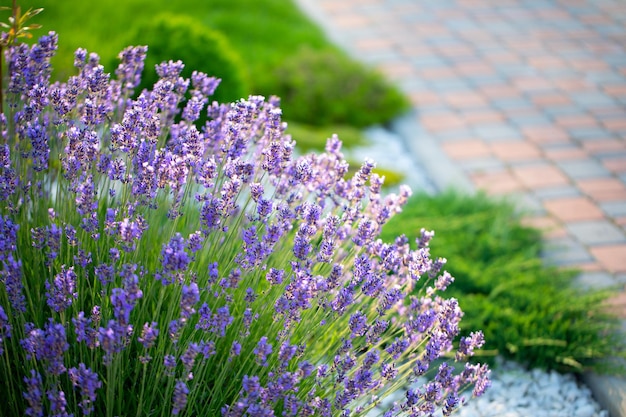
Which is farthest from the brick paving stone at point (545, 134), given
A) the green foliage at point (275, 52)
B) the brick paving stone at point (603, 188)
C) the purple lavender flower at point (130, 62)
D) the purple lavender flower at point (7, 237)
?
the purple lavender flower at point (7, 237)

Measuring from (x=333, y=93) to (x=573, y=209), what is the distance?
1930 millimetres

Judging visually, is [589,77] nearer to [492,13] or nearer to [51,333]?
[492,13]

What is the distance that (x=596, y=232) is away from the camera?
4.26 m

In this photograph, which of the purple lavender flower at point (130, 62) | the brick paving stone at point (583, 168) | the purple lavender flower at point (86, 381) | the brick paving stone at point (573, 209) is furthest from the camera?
the brick paving stone at point (583, 168)

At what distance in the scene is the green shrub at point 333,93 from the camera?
17.9 feet

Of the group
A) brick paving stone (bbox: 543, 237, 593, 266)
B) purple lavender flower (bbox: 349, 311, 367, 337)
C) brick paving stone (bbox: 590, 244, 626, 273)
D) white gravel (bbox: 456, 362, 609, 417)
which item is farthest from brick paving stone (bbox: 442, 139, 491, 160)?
purple lavender flower (bbox: 349, 311, 367, 337)

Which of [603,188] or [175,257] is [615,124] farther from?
[175,257]

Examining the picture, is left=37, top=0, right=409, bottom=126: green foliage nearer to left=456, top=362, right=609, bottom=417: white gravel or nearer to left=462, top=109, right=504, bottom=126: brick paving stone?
left=462, top=109, right=504, bottom=126: brick paving stone

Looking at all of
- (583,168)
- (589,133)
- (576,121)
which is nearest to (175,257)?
(583,168)

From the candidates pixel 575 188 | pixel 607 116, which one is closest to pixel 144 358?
pixel 575 188

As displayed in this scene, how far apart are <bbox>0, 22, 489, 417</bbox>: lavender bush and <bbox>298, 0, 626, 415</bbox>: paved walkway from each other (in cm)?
192

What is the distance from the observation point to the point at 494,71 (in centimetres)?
632

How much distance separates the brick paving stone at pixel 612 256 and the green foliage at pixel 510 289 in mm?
313

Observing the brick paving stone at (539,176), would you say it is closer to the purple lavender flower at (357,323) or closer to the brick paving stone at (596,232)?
the brick paving stone at (596,232)
